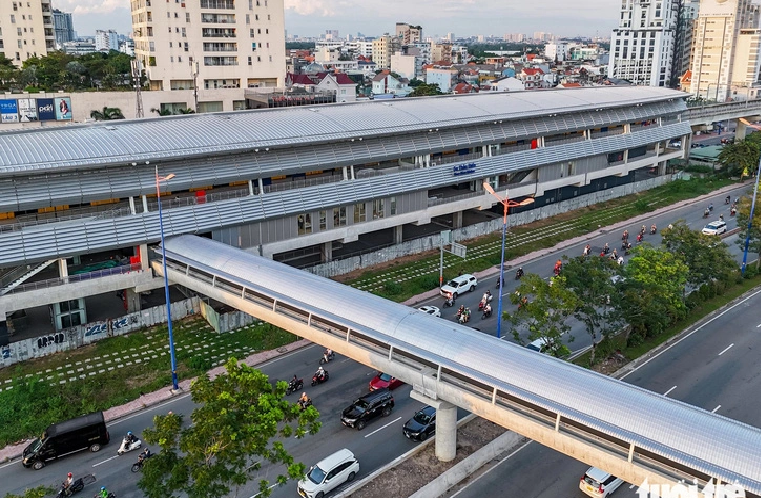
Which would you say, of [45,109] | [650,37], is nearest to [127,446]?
[45,109]

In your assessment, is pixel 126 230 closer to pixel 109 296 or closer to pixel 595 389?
pixel 109 296

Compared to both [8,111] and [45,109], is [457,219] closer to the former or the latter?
[45,109]

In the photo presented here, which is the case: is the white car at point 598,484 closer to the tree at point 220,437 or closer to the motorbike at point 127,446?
the tree at point 220,437

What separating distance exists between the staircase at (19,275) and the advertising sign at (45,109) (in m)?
56.7

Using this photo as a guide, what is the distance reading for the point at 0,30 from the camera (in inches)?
4722

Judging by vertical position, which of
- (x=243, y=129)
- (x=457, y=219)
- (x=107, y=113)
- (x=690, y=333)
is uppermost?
(x=243, y=129)

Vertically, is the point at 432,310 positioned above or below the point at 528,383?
below

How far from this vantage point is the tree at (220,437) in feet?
71.5

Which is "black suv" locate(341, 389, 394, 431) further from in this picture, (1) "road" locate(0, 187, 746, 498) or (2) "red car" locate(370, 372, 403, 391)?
(2) "red car" locate(370, 372, 403, 391)

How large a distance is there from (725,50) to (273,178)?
156 meters

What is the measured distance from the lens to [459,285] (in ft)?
169

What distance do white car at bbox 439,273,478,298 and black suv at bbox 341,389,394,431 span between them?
56.5 feet

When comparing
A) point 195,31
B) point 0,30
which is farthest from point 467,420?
point 0,30

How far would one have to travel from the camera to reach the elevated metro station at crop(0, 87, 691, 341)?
4203 cm
